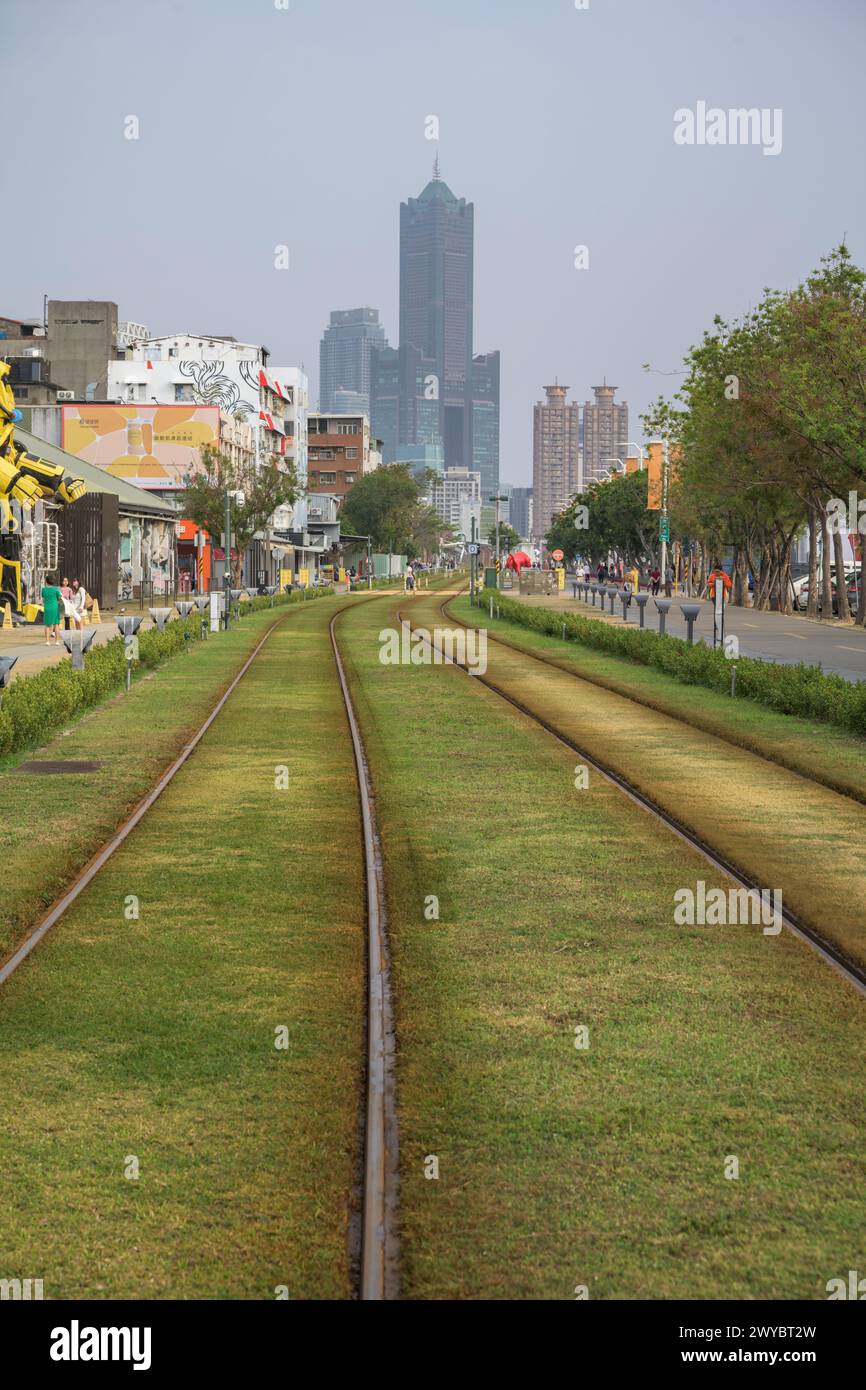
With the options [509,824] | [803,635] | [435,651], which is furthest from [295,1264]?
[803,635]

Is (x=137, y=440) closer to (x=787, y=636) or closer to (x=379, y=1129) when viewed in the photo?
(x=787, y=636)

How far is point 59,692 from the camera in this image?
73.3 feet

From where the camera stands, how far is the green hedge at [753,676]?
23266mm

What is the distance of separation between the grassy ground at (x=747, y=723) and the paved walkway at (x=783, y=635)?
3065 mm

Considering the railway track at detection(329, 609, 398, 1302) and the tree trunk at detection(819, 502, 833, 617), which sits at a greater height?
the tree trunk at detection(819, 502, 833, 617)

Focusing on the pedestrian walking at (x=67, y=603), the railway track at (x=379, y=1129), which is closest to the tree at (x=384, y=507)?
the pedestrian walking at (x=67, y=603)

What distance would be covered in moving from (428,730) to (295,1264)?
55.5 feet

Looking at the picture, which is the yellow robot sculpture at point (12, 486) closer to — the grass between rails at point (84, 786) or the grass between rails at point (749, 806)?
the grass between rails at point (84, 786)

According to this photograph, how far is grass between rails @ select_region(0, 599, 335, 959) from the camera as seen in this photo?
11.7 m

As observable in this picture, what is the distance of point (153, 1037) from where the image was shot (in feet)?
25.9

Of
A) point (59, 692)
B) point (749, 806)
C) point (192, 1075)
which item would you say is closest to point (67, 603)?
point (59, 692)

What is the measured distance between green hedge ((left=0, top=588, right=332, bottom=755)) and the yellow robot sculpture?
1203 cm

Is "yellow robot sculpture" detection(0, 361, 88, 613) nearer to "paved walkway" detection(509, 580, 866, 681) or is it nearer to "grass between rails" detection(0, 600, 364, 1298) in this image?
"paved walkway" detection(509, 580, 866, 681)

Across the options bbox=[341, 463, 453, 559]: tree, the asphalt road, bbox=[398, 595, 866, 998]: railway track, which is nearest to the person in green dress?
the asphalt road
